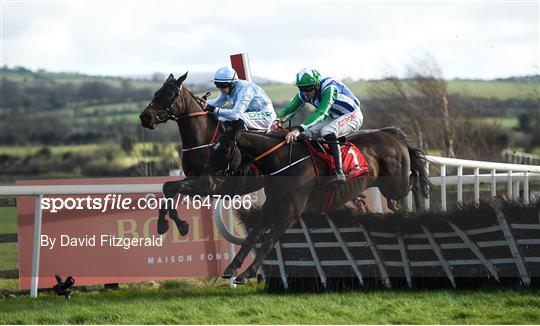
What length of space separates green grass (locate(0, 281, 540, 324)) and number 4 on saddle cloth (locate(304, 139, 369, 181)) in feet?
4.10

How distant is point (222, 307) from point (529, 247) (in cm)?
242

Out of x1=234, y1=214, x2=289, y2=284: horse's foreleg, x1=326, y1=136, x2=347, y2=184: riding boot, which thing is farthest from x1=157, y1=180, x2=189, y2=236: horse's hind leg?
x1=326, y1=136, x2=347, y2=184: riding boot

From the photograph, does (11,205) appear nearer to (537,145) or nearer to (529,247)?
(529,247)

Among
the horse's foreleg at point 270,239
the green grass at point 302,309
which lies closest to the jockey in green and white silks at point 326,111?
the horse's foreleg at point 270,239

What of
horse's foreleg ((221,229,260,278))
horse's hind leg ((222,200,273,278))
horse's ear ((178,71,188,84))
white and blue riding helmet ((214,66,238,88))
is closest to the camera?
horse's foreleg ((221,229,260,278))

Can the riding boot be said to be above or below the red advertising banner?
above

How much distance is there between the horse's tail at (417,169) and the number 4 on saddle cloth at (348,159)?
3.03ft

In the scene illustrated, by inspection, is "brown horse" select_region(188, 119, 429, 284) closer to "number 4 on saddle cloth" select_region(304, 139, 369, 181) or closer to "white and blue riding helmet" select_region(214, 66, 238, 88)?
"number 4 on saddle cloth" select_region(304, 139, 369, 181)

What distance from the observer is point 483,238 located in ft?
27.6

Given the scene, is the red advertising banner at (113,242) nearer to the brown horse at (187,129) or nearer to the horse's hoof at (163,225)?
the brown horse at (187,129)

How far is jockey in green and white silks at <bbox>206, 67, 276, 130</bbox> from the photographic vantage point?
389 inches

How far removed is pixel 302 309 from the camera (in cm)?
791

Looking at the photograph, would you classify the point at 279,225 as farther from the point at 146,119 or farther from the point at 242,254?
the point at 146,119

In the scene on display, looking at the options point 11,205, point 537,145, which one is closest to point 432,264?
point 11,205
